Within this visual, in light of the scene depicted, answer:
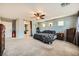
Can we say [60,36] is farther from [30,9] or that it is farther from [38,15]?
[30,9]

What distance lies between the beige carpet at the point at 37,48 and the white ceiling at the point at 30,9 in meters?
0.61

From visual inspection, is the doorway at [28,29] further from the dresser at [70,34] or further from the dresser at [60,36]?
the dresser at [70,34]

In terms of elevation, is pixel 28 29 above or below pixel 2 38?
above

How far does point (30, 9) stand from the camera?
2324 mm

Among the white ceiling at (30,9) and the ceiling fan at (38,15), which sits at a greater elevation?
the white ceiling at (30,9)

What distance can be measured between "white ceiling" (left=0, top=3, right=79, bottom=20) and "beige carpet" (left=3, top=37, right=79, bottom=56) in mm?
614

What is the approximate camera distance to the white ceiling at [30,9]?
224cm

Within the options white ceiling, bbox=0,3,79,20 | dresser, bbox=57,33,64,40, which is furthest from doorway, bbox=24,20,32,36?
dresser, bbox=57,33,64,40

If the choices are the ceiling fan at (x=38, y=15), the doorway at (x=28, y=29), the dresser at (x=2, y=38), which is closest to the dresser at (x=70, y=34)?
the ceiling fan at (x=38, y=15)

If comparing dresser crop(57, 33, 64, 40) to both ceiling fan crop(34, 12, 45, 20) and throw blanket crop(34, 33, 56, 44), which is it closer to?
throw blanket crop(34, 33, 56, 44)

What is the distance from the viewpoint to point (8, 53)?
2.24m

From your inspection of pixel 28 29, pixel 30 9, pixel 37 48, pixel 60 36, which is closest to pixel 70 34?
pixel 60 36

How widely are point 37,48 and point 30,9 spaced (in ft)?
3.05

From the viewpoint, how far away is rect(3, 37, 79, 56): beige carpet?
7.39ft
